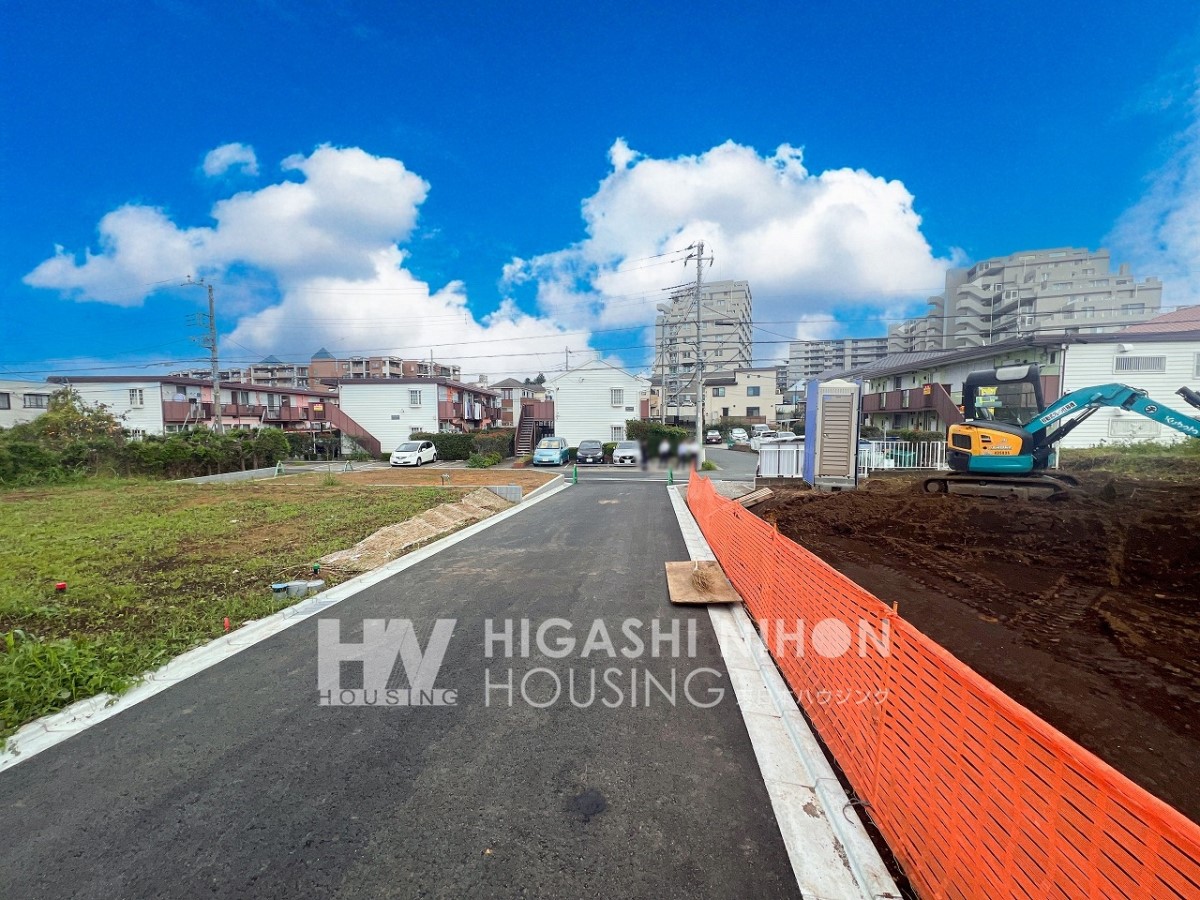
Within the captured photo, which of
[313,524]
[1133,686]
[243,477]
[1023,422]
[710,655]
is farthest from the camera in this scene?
[243,477]

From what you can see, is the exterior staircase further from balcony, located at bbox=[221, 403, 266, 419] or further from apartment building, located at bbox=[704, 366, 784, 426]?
apartment building, located at bbox=[704, 366, 784, 426]

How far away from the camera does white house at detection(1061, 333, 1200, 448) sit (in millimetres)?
20672

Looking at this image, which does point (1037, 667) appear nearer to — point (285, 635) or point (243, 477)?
point (285, 635)

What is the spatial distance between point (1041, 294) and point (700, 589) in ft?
214

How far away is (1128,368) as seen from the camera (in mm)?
21281

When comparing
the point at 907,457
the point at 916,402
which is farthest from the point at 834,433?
the point at 916,402

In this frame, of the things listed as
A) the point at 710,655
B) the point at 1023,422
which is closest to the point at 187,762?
the point at 710,655

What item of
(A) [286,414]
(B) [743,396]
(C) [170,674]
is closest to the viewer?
(C) [170,674]

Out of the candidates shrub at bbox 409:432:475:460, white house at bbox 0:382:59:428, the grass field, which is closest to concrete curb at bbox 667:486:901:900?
the grass field

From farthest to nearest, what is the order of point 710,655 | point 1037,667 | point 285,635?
point 285,635 → point 710,655 → point 1037,667

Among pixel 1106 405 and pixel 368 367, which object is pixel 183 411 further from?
pixel 1106 405

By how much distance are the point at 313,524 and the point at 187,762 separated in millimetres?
7985

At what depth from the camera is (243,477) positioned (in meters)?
21.3

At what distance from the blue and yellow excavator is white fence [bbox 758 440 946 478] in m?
4.98
